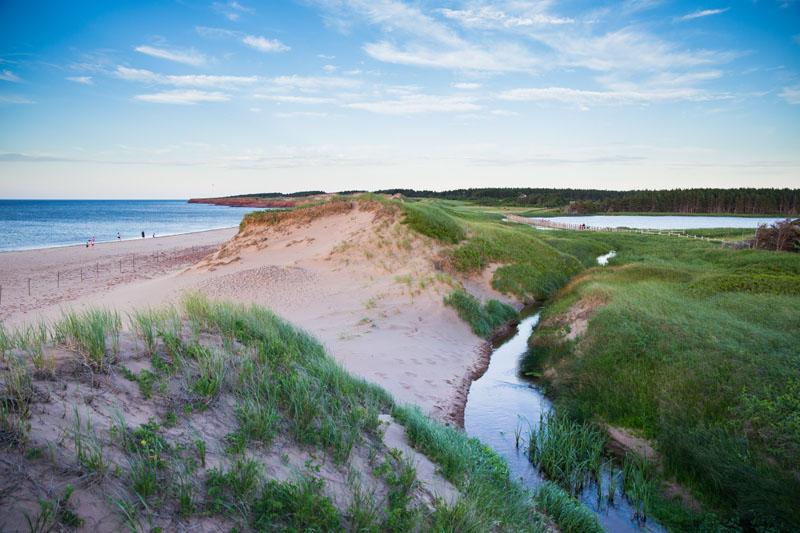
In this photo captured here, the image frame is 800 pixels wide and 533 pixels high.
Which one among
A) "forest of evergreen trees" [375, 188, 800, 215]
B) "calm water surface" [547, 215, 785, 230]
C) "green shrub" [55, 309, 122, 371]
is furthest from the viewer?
"forest of evergreen trees" [375, 188, 800, 215]

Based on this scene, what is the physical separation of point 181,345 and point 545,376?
1058 centimetres

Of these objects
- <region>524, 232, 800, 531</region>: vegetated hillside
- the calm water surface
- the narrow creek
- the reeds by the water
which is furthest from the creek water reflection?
the calm water surface

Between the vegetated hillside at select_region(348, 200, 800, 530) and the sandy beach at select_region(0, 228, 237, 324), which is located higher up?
the vegetated hillside at select_region(348, 200, 800, 530)

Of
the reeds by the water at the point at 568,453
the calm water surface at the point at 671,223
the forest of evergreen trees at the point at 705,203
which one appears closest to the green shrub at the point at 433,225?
the reeds by the water at the point at 568,453

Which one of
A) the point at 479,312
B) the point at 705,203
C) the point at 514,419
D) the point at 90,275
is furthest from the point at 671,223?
the point at 90,275

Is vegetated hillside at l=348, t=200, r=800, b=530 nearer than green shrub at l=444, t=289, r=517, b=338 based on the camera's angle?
Yes

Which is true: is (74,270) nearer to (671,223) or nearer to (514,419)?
(514,419)

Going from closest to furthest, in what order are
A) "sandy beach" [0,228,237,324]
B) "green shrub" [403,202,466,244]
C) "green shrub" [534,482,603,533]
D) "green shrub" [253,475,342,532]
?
1. "green shrub" [253,475,342,532]
2. "green shrub" [534,482,603,533]
3. "sandy beach" [0,228,237,324]
4. "green shrub" [403,202,466,244]

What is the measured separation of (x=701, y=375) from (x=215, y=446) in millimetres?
10489

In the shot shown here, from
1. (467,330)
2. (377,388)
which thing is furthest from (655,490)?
(467,330)

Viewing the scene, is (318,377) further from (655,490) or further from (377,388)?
(655,490)

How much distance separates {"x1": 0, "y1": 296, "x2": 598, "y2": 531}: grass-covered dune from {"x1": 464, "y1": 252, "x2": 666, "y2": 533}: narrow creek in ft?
3.33

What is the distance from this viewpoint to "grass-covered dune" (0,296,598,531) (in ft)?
13.4

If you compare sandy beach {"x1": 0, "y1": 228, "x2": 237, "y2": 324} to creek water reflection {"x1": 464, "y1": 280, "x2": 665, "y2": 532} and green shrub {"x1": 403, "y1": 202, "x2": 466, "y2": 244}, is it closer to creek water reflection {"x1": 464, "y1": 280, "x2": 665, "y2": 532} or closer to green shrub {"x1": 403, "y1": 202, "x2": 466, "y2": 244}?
green shrub {"x1": 403, "y1": 202, "x2": 466, "y2": 244}
